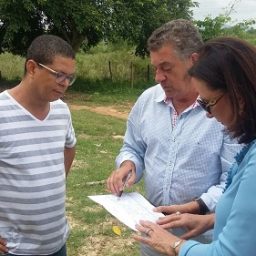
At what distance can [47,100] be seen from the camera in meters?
2.77

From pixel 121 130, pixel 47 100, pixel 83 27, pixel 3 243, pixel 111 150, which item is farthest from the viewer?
pixel 83 27

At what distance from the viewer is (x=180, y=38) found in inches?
101

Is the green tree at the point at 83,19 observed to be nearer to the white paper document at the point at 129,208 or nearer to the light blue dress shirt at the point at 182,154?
the light blue dress shirt at the point at 182,154

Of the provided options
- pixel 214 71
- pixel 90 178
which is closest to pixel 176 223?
pixel 214 71

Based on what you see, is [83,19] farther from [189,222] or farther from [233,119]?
[233,119]

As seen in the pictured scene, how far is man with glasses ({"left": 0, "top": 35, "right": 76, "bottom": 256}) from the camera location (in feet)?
8.59

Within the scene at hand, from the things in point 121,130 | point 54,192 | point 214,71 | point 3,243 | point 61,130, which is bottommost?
point 121,130

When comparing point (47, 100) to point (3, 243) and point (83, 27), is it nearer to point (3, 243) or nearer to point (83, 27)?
point (3, 243)

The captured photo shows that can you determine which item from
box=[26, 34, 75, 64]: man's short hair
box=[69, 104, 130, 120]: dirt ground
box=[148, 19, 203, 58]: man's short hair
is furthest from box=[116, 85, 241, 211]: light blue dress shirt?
box=[69, 104, 130, 120]: dirt ground

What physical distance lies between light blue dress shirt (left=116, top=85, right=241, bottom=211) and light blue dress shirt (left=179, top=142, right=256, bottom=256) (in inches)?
26.0

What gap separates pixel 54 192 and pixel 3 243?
390mm

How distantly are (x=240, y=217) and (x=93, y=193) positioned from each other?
4931 millimetres

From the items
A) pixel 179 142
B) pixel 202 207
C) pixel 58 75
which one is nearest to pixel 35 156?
pixel 58 75

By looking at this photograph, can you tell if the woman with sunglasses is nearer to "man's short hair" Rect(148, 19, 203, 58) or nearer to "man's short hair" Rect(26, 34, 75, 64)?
"man's short hair" Rect(148, 19, 203, 58)
